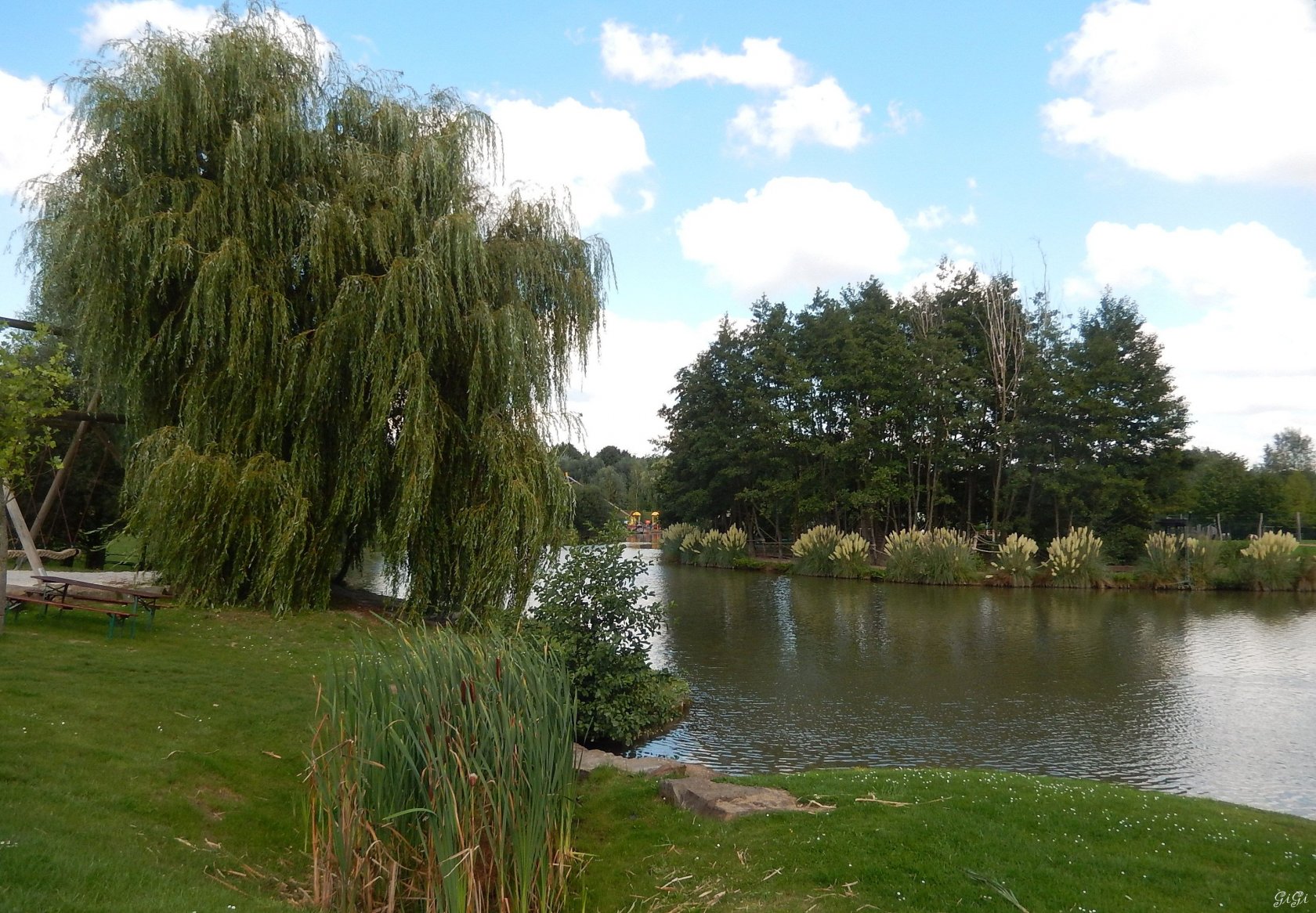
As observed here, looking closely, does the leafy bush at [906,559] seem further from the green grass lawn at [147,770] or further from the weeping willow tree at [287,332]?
the green grass lawn at [147,770]

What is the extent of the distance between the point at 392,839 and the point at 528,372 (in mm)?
9144

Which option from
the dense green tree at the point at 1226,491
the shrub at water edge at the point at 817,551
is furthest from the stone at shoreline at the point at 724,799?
the dense green tree at the point at 1226,491

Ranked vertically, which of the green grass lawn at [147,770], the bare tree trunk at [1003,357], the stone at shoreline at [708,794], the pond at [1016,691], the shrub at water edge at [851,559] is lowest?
the pond at [1016,691]

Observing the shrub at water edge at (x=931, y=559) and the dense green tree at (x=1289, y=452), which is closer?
the shrub at water edge at (x=931, y=559)

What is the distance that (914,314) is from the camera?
39438 millimetres

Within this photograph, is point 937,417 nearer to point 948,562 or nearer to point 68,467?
point 948,562

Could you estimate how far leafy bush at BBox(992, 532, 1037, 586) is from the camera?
28391mm

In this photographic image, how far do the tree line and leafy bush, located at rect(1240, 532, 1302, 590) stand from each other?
5.54 metres

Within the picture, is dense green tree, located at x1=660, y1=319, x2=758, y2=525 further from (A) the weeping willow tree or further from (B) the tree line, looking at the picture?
(A) the weeping willow tree

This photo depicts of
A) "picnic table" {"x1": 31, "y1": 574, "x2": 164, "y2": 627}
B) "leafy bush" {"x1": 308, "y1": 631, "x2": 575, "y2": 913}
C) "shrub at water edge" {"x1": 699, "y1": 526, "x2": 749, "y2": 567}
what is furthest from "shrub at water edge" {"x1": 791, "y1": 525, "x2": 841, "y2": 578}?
"leafy bush" {"x1": 308, "y1": 631, "x2": 575, "y2": 913}

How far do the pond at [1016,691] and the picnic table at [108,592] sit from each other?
6102 mm

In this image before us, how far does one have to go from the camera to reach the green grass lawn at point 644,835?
179 inches

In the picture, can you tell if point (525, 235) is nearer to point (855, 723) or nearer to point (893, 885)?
point (855, 723)

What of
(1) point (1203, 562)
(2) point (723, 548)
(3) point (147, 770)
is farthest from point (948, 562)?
(3) point (147, 770)
